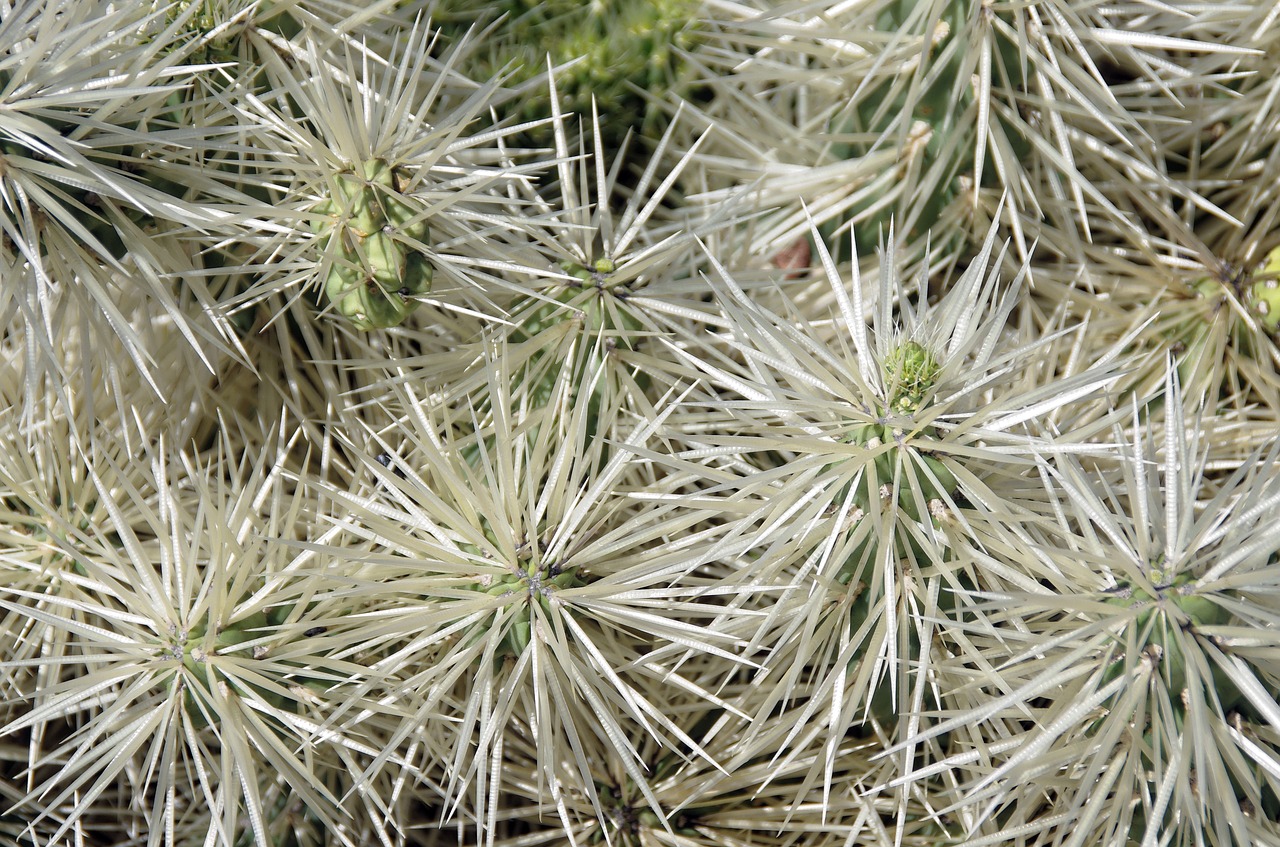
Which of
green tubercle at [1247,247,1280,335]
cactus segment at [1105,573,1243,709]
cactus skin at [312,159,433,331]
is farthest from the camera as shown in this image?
green tubercle at [1247,247,1280,335]

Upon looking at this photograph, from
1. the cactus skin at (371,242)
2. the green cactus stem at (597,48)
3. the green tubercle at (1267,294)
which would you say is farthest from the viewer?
the green cactus stem at (597,48)

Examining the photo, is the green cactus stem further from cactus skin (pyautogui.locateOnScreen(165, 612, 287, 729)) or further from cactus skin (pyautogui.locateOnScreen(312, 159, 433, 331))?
cactus skin (pyautogui.locateOnScreen(165, 612, 287, 729))

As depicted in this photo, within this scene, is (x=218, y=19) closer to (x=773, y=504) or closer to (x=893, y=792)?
(x=773, y=504)

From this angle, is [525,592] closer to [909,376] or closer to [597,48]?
[909,376]

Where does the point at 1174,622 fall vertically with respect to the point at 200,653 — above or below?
above

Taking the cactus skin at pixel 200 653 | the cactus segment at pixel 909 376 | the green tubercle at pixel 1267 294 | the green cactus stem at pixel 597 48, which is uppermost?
the green cactus stem at pixel 597 48

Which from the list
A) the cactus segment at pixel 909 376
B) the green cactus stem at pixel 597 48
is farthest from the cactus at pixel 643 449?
the green cactus stem at pixel 597 48

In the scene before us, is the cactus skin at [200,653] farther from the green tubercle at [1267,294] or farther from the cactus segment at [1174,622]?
the green tubercle at [1267,294]

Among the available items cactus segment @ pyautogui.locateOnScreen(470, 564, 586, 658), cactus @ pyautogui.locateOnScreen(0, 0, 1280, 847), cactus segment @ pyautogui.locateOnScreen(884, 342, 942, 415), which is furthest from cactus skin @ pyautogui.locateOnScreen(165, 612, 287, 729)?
cactus segment @ pyautogui.locateOnScreen(884, 342, 942, 415)

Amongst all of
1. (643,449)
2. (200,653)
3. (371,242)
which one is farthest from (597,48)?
(200,653)

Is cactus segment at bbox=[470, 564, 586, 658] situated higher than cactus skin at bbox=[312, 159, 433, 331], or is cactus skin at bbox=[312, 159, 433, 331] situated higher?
cactus skin at bbox=[312, 159, 433, 331]
